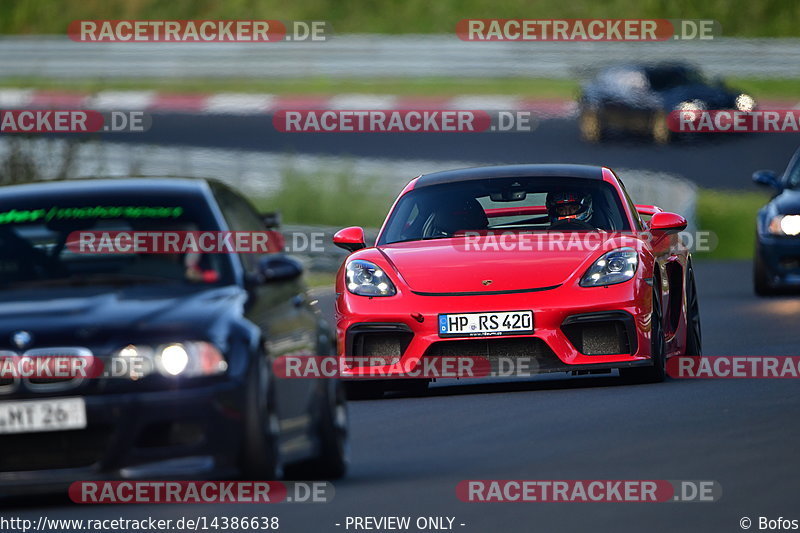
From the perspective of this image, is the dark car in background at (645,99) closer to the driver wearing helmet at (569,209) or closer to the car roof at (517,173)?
the car roof at (517,173)

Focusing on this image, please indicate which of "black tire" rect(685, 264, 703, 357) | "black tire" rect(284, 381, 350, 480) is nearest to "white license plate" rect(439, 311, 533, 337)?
"black tire" rect(685, 264, 703, 357)

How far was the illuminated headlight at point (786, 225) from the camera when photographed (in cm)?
1911

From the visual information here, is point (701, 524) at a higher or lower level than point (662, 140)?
higher

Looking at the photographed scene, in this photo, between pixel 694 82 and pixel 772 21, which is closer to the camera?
pixel 694 82

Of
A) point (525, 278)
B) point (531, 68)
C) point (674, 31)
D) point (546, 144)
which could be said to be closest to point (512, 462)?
point (525, 278)

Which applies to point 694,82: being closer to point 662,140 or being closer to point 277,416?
point 662,140

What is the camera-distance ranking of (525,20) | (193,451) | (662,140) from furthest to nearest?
(525,20), (662,140), (193,451)

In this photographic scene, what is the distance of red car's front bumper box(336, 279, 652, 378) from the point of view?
38.9 feet

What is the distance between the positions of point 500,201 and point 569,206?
1.60ft

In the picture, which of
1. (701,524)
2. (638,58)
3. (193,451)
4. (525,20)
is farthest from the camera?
(525,20)

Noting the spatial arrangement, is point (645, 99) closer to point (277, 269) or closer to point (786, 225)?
point (786, 225)

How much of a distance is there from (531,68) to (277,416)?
1187 inches

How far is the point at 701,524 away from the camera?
713 cm

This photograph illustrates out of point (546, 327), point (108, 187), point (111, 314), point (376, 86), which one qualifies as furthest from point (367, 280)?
point (376, 86)
